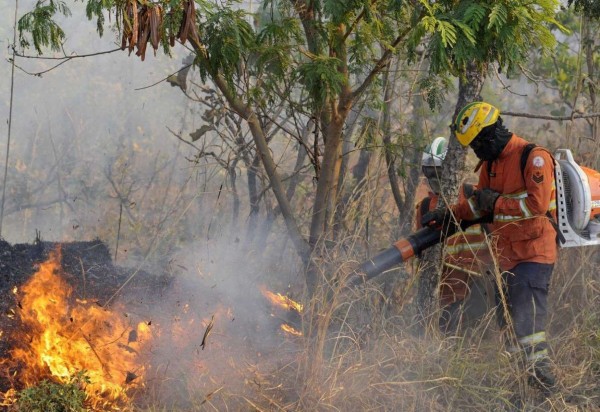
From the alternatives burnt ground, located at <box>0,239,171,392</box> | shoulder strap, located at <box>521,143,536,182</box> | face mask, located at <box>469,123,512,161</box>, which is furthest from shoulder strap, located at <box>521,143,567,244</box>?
burnt ground, located at <box>0,239,171,392</box>

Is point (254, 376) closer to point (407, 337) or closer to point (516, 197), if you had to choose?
point (407, 337)

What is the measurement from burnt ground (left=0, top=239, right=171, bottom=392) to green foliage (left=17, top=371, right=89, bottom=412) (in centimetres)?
37

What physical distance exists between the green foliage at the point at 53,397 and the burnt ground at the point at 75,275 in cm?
37

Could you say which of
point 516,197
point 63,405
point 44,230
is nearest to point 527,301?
point 516,197

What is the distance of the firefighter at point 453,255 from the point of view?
488 centimetres

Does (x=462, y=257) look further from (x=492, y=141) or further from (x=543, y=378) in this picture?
(x=543, y=378)

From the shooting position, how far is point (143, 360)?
3910 millimetres

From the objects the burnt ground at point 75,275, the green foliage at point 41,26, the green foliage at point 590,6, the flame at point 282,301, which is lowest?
the flame at point 282,301

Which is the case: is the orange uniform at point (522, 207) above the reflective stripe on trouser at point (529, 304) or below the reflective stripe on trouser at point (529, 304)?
above

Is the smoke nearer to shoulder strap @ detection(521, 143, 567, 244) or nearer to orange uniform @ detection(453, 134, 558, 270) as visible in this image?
orange uniform @ detection(453, 134, 558, 270)

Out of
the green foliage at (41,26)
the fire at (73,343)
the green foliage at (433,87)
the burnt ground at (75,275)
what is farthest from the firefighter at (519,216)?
the green foliage at (41,26)

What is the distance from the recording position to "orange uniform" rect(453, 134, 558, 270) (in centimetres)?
421

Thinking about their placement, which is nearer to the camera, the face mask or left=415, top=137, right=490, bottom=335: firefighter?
the face mask

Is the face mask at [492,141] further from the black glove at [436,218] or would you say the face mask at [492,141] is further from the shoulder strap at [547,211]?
the black glove at [436,218]
